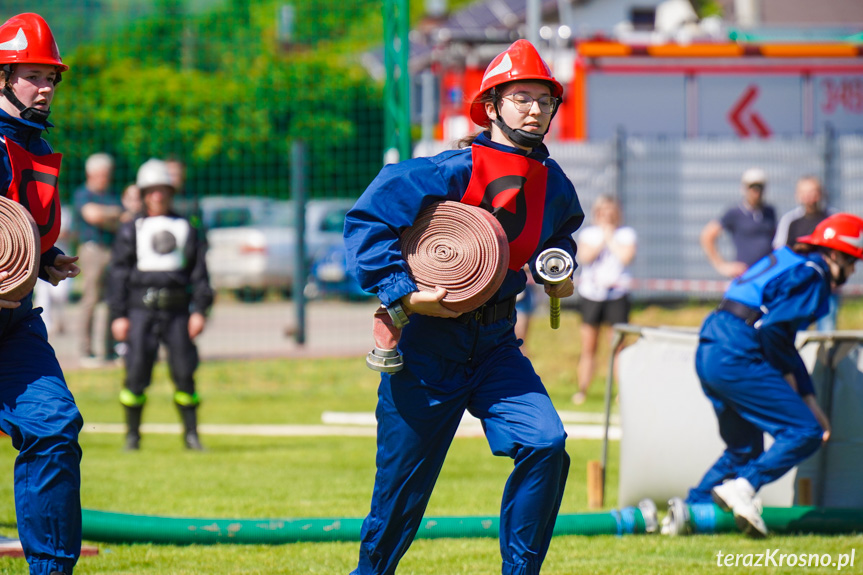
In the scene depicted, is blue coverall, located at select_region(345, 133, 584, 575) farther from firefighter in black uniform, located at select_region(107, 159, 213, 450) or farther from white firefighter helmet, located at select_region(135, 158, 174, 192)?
white firefighter helmet, located at select_region(135, 158, 174, 192)

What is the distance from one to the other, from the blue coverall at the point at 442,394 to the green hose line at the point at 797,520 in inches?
77.8

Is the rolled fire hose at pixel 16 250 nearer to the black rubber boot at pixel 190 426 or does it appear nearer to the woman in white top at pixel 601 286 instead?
the black rubber boot at pixel 190 426

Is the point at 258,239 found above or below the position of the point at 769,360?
above

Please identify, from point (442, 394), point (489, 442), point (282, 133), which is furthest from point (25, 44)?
point (282, 133)

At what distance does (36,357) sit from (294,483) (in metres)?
3.42

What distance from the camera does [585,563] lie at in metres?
5.53

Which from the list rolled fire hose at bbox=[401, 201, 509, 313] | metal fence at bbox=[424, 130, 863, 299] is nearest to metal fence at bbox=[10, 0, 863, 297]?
metal fence at bbox=[424, 130, 863, 299]

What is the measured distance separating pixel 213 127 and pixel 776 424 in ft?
32.8

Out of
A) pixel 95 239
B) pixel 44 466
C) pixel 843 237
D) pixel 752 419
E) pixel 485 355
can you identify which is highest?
pixel 843 237

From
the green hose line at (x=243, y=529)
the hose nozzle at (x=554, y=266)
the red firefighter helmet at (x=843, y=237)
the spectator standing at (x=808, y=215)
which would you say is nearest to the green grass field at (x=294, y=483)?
the green hose line at (x=243, y=529)

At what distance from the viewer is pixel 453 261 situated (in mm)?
4277

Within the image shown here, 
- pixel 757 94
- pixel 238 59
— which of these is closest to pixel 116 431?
pixel 238 59

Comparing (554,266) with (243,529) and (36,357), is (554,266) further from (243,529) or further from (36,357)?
(243,529)

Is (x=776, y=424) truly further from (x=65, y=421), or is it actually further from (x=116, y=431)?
(x=116, y=431)
